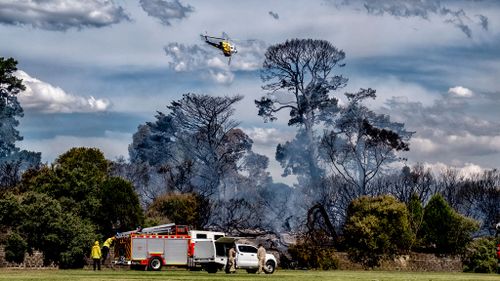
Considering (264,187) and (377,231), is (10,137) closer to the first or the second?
(264,187)

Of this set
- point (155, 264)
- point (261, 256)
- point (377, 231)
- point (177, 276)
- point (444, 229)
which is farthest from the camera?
point (444, 229)

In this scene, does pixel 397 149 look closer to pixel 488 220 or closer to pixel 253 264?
pixel 488 220

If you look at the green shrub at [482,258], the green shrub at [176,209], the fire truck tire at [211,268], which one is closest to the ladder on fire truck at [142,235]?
the fire truck tire at [211,268]

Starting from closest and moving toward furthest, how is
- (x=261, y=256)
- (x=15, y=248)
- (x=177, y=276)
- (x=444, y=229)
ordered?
(x=177, y=276) < (x=261, y=256) < (x=15, y=248) < (x=444, y=229)

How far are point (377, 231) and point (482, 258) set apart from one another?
27.2ft

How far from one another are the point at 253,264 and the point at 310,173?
64473 millimetres

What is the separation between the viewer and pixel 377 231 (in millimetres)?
73438

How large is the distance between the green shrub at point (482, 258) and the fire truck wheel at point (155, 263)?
26.7 m

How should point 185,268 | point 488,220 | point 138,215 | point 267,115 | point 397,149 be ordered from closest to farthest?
point 185,268 → point 138,215 → point 488,220 → point 397,149 → point 267,115

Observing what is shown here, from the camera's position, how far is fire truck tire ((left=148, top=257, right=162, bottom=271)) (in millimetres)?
58469

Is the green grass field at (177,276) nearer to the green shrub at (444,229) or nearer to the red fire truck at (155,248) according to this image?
the red fire truck at (155,248)

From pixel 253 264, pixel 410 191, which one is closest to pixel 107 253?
pixel 253 264

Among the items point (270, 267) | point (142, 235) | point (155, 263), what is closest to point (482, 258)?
point (270, 267)

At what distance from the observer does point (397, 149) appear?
363 ft
